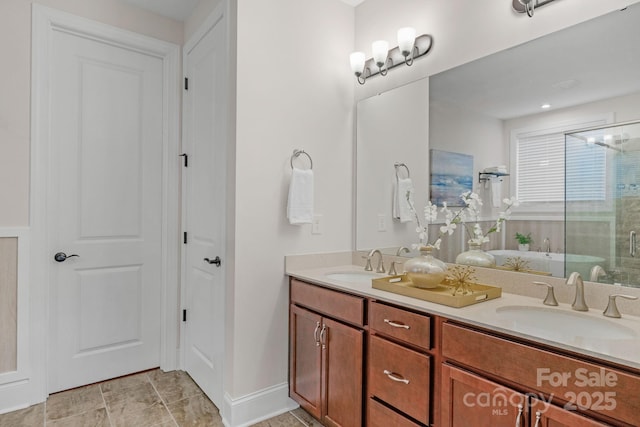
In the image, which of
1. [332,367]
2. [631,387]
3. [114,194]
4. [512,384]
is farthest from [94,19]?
[631,387]

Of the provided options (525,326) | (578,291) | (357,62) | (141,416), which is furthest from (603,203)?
(141,416)

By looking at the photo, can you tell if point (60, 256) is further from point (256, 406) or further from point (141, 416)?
point (256, 406)

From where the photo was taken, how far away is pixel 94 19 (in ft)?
8.13

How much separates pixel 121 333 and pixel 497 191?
2635 mm

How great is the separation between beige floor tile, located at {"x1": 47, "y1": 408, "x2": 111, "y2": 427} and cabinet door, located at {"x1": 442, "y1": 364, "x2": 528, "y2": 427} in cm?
188

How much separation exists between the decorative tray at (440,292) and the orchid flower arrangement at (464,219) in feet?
0.88

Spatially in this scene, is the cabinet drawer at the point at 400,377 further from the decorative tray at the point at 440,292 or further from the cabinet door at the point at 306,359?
the cabinet door at the point at 306,359

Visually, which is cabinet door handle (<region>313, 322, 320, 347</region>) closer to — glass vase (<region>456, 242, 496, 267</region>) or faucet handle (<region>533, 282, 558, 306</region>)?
glass vase (<region>456, 242, 496, 267</region>)

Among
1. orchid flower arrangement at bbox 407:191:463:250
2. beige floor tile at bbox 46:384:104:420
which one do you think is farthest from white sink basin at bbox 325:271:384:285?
beige floor tile at bbox 46:384:104:420

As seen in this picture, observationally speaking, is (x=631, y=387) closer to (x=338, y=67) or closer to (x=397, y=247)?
(x=397, y=247)

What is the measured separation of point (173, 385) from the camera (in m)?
2.55

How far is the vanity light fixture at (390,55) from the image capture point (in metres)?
2.10

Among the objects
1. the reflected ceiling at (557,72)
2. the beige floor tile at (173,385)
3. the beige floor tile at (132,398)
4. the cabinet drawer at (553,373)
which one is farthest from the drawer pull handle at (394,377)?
the beige floor tile at (132,398)

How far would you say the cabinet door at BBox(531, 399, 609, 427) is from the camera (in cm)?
103
